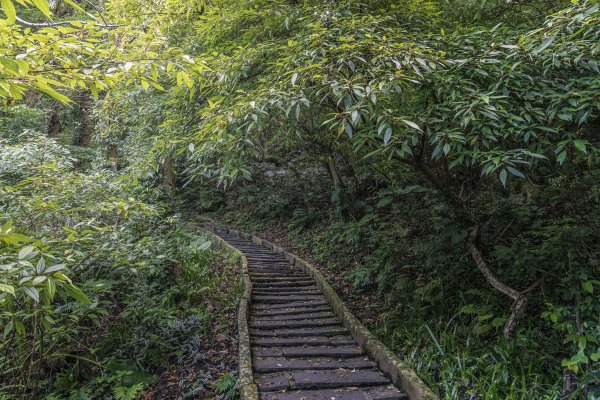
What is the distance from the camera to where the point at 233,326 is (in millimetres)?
6094

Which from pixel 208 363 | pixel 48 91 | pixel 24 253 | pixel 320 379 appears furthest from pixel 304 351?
pixel 48 91

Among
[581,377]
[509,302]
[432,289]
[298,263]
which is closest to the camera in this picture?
[581,377]

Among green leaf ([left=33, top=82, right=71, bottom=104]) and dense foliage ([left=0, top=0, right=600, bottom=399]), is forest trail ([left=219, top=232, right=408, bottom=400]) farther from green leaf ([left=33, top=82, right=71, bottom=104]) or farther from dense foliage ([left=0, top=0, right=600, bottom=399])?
green leaf ([left=33, top=82, right=71, bottom=104])

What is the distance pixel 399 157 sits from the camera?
5082 mm

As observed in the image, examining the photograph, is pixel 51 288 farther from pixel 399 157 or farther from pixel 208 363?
pixel 399 157

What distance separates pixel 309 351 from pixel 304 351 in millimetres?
68

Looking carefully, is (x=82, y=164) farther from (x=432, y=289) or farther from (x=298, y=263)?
(x=432, y=289)

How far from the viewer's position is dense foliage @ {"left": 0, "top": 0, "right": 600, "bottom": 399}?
305 centimetres

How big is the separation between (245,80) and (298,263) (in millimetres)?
Result: 5139

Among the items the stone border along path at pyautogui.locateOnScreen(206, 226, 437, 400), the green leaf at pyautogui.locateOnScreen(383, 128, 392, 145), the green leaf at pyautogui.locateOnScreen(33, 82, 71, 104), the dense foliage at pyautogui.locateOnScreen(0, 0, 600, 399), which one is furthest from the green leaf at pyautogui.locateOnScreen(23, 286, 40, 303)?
the stone border along path at pyautogui.locateOnScreen(206, 226, 437, 400)

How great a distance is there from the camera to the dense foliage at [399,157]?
305 cm

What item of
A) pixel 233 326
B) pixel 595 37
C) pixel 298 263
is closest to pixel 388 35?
pixel 595 37

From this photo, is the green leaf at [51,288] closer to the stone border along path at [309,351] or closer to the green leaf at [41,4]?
the green leaf at [41,4]

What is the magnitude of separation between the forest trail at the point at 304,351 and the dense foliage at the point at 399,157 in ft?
2.42
